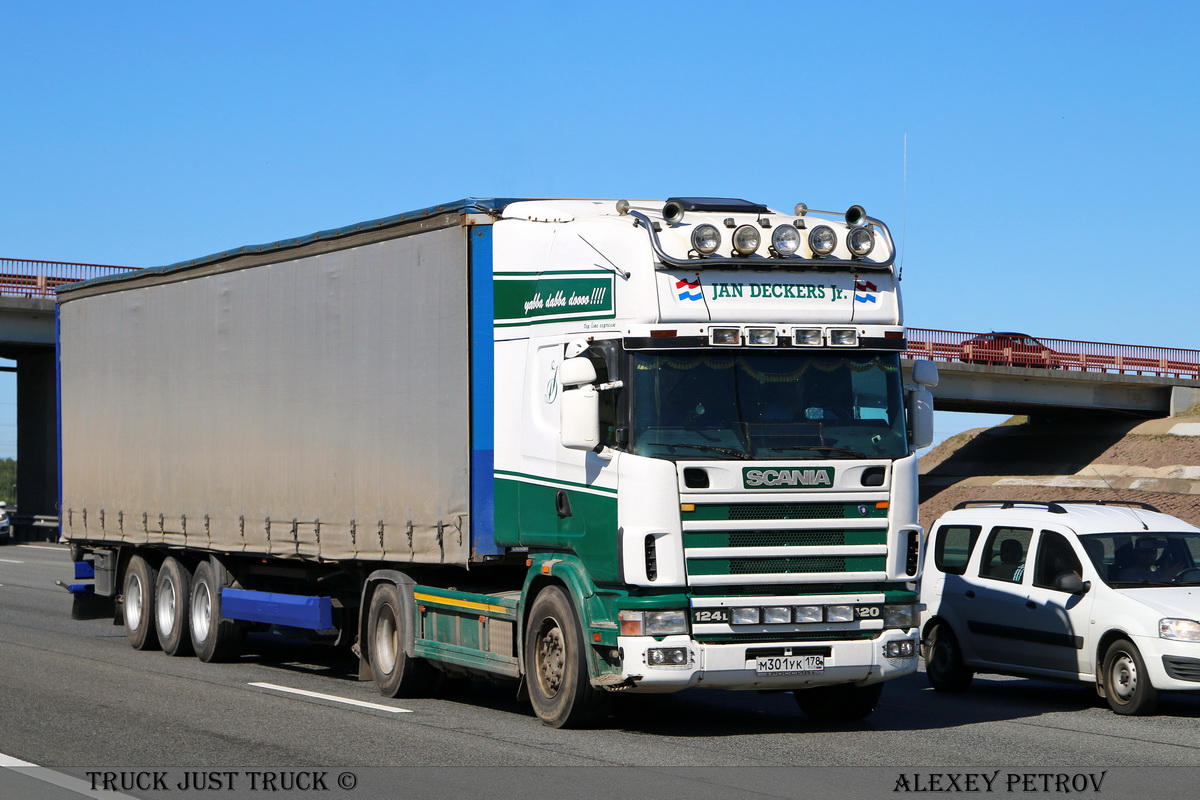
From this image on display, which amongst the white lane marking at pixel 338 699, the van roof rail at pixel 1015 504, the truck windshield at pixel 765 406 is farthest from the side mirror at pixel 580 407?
the van roof rail at pixel 1015 504

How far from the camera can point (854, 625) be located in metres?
11.1

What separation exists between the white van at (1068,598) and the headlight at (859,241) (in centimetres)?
371

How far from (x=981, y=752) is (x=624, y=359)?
363 centimetres

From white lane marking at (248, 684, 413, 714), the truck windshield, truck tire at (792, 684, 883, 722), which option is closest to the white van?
truck tire at (792, 684, 883, 722)

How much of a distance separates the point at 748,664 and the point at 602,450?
181 centimetres

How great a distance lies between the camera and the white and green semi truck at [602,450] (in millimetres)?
10742

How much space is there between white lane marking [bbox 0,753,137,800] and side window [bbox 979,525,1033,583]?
853 centimetres

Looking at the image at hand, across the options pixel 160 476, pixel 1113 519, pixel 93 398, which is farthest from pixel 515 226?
pixel 93 398

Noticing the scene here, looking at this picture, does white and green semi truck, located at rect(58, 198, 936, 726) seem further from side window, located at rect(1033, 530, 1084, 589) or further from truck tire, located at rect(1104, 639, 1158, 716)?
side window, located at rect(1033, 530, 1084, 589)

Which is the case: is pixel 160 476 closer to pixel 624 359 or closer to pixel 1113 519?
pixel 624 359

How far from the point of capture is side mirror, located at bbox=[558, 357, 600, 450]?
1074 cm

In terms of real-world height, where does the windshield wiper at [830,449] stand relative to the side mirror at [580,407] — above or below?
below

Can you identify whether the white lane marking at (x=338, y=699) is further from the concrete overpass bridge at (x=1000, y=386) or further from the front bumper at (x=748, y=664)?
the concrete overpass bridge at (x=1000, y=386)

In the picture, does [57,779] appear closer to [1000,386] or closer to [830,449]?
[830,449]
